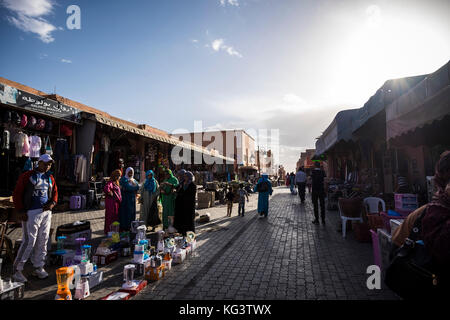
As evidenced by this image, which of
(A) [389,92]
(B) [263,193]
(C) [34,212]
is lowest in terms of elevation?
(B) [263,193]

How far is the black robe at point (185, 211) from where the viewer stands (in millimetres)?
5621

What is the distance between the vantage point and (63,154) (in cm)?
886

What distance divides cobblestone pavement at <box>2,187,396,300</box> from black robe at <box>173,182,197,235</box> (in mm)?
588

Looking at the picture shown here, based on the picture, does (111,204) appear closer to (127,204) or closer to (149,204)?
(127,204)

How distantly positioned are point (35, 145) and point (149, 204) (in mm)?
4840

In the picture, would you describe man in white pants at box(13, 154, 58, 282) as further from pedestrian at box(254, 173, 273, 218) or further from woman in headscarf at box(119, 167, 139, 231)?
pedestrian at box(254, 173, 273, 218)

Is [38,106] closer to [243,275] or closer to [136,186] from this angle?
[136,186]

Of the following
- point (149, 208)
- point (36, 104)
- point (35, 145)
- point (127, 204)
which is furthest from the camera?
point (35, 145)

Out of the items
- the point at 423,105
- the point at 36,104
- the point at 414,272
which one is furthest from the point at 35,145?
the point at 423,105

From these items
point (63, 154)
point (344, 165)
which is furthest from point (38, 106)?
point (344, 165)

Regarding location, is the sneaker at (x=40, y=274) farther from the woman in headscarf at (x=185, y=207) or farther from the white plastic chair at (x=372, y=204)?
the white plastic chair at (x=372, y=204)

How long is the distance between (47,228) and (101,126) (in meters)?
7.07

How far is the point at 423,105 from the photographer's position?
3.26 metres

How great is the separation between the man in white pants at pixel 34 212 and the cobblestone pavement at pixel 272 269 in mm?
2011
